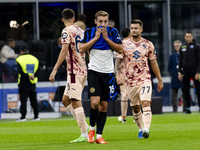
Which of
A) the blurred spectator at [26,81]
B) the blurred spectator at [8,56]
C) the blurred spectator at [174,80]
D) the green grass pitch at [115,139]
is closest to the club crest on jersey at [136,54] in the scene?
the green grass pitch at [115,139]

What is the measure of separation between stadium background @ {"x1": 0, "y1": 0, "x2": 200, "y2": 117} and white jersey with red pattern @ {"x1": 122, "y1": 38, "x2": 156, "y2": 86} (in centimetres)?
1089

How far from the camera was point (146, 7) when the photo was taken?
78.9 feet

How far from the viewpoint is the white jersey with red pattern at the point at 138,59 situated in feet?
33.4

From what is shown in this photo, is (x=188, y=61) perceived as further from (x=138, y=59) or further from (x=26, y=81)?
(x=138, y=59)

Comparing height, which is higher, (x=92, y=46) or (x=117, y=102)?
(x=92, y=46)

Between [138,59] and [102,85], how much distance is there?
3.51 ft

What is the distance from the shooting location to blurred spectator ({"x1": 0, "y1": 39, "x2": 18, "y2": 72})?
1966 centimetres

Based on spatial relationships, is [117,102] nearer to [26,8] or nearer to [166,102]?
[166,102]

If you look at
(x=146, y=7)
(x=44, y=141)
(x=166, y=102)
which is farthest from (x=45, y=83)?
(x=44, y=141)

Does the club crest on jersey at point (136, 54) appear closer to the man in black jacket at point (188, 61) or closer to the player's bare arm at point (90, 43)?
the player's bare arm at point (90, 43)

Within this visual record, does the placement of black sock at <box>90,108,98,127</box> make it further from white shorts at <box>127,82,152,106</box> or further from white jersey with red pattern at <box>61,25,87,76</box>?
white shorts at <box>127,82,152,106</box>

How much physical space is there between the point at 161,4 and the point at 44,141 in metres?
15.0

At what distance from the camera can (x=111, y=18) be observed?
77.6ft

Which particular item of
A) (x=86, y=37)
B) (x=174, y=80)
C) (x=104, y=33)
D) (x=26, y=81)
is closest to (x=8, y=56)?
(x=26, y=81)
